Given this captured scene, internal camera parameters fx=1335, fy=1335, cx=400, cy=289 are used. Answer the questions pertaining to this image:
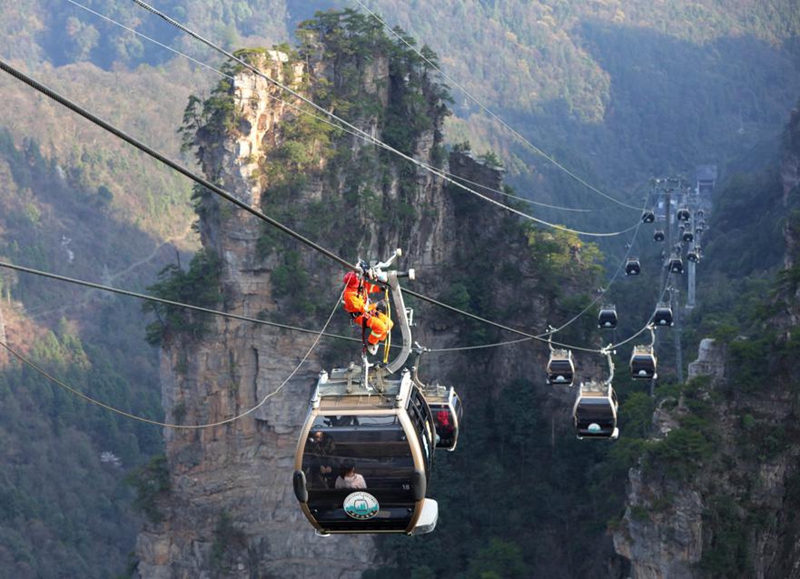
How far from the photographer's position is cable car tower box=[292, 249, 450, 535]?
12.8 metres

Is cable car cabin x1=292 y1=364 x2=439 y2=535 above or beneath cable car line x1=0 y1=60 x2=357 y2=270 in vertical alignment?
beneath

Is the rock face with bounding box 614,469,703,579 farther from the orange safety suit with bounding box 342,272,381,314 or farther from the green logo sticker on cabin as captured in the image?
the green logo sticker on cabin

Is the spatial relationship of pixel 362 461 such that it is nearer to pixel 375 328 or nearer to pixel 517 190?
pixel 375 328

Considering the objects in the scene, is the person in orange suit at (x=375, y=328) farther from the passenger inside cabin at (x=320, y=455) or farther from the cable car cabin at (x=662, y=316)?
the cable car cabin at (x=662, y=316)

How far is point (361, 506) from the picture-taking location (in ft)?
42.7

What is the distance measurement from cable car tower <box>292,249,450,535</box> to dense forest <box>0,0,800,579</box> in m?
18.3

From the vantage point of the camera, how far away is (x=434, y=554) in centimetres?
3841

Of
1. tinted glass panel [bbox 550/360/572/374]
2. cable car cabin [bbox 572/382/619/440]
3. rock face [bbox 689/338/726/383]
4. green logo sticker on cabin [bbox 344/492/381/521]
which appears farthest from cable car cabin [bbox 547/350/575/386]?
green logo sticker on cabin [bbox 344/492/381/521]

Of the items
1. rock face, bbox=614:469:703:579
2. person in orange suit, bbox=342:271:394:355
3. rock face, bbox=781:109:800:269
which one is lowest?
rock face, bbox=614:469:703:579

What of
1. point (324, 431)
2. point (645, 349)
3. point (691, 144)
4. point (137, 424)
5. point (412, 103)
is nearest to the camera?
point (324, 431)

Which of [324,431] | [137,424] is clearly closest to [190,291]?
[324,431]

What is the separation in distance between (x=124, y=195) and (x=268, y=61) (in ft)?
233

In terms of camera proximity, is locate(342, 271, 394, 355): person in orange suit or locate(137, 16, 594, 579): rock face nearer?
locate(342, 271, 394, 355): person in orange suit

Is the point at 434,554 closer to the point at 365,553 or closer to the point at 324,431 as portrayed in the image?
the point at 365,553
